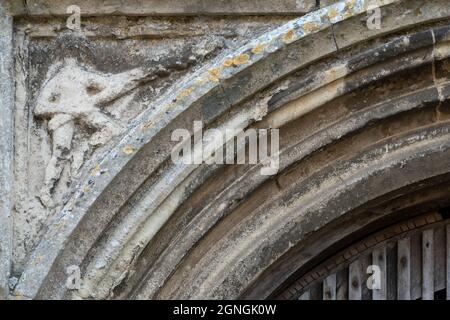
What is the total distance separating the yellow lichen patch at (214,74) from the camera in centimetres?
400

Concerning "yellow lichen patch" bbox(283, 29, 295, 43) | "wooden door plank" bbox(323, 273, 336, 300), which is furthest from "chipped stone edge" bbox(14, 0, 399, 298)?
"wooden door plank" bbox(323, 273, 336, 300)

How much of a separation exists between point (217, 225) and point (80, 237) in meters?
0.45

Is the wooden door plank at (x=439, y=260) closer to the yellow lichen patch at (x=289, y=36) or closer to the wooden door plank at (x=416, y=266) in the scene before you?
the wooden door plank at (x=416, y=266)

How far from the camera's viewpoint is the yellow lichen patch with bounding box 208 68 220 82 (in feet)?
13.1

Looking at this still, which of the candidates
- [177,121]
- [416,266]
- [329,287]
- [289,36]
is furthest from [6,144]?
[416,266]

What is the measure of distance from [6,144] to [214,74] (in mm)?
706

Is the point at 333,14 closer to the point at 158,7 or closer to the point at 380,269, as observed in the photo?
the point at 158,7

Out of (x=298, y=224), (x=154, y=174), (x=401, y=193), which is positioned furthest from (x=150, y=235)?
(x=401, y=193)

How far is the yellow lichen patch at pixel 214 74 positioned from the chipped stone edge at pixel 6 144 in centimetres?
65

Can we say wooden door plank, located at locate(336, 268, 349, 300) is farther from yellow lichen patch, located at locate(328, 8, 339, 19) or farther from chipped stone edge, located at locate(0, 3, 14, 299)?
chipped stone edge, located at locate(0, 3, 14, 299)

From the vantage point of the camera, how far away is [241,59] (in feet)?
13.1

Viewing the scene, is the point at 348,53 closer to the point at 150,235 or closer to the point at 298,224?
the point at 298,224

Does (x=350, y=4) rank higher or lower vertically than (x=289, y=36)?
higher

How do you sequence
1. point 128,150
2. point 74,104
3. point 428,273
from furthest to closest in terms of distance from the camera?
point 428,273, point 74,104, point 128,150
